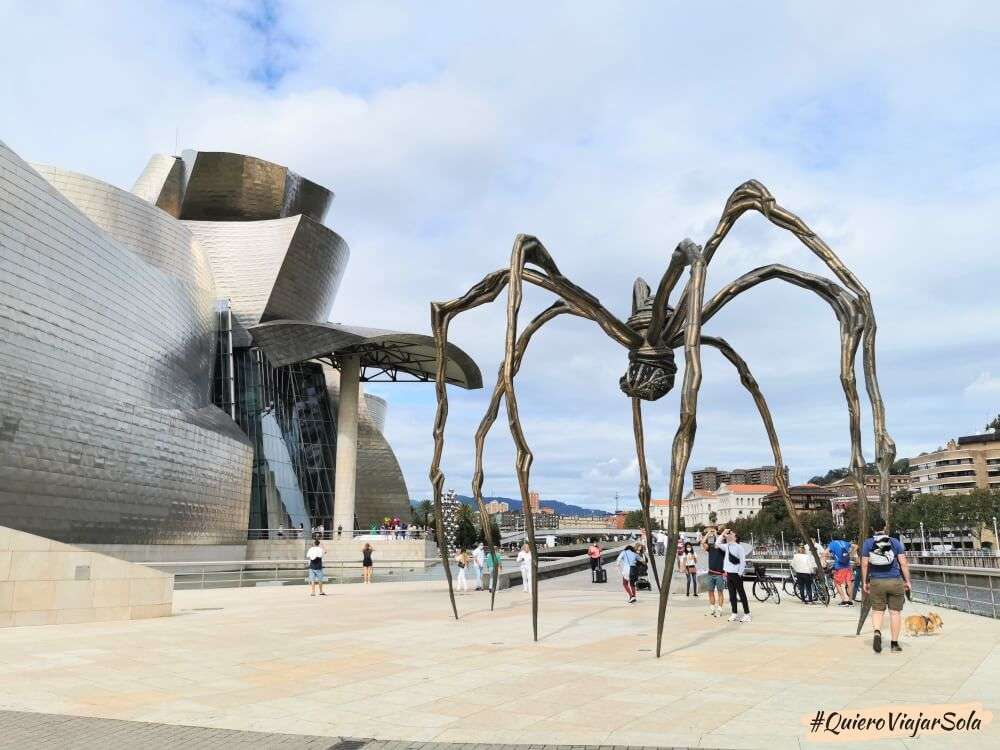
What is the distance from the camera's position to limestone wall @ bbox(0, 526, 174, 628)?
1150 centimetres

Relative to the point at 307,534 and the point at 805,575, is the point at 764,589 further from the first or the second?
the point at 307,534

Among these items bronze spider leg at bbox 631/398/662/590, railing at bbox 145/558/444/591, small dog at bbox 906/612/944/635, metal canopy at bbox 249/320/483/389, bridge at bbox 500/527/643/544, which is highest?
metal canopy at bbox 249/320/483/389

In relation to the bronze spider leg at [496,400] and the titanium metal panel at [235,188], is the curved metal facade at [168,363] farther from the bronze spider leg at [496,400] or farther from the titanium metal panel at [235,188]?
the bronze spider leg at [496,400]

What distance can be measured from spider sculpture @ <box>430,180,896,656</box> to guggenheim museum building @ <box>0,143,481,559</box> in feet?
69.5

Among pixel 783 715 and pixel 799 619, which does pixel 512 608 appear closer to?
pixel 799 619

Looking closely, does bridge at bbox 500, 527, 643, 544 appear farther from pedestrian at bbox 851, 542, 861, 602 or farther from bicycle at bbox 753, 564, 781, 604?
pedestrian at bbox 851, 542, 861, 602

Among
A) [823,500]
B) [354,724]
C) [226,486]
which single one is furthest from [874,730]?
[823,500]

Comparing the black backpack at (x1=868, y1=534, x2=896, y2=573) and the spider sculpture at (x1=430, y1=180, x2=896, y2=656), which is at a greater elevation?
the spider sculpture at (x1=430, y1=180, x2=896, y2=656)

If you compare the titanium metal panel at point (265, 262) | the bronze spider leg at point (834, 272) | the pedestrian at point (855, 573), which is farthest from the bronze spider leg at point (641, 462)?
the titanium metal panel at point (265, 262)

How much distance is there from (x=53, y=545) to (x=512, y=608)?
8.29 metres

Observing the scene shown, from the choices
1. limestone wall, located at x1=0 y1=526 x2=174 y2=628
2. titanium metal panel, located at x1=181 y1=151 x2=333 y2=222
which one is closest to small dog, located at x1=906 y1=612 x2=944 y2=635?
limestone wall, located at x1=0 y1=526 x2=174 y2=628

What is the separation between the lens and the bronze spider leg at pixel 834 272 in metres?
6.56

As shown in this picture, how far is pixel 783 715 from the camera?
517 centimetres

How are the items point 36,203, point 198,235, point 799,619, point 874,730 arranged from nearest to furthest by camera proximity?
point 874,730 < point 799,619 < point 36,203 < point 198,235
